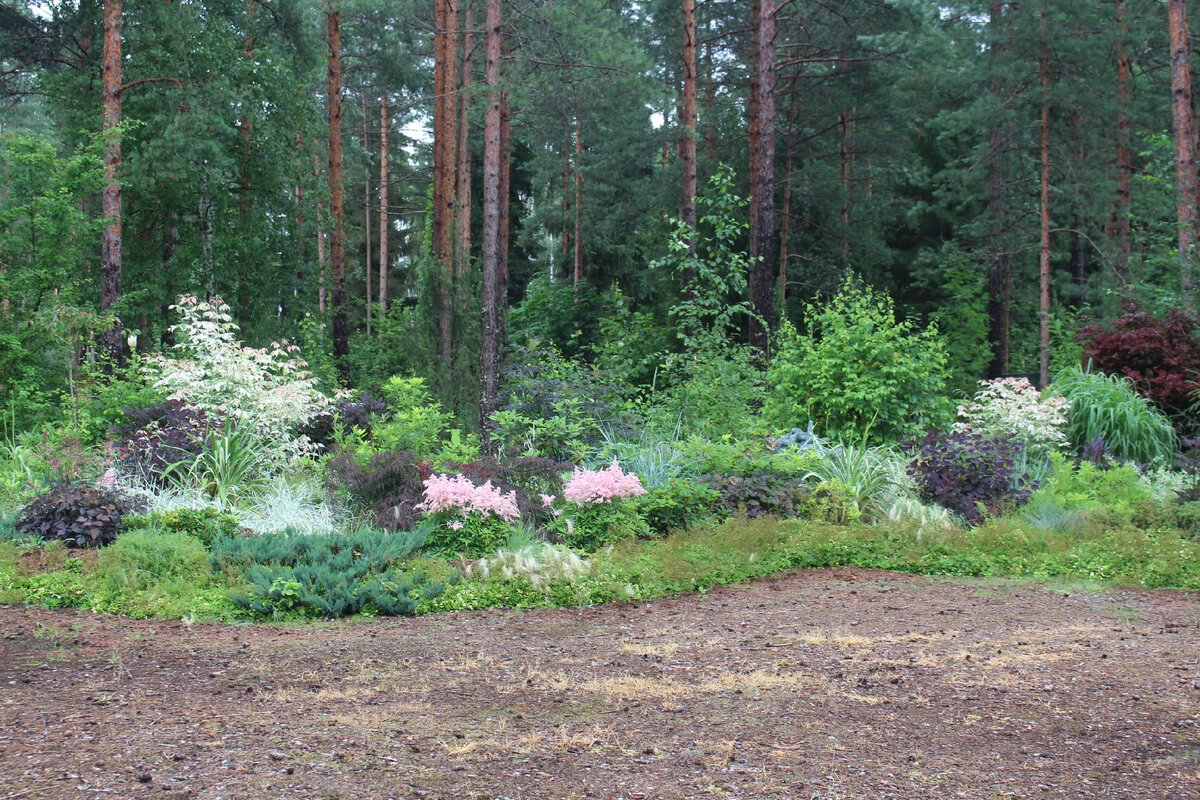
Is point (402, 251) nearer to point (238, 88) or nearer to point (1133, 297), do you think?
point (238, 88)

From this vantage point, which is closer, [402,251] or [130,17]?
[130,17]

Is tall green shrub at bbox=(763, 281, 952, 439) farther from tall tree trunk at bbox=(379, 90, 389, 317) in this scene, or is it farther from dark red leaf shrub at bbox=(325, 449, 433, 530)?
tall tree trunk at bbox=(379, 90, 389, 317)

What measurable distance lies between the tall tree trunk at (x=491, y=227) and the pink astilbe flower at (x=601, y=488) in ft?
13.0

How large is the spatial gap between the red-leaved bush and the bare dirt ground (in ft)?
16.9

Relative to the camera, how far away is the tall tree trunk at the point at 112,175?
12.5 metres

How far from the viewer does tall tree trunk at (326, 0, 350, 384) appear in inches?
661

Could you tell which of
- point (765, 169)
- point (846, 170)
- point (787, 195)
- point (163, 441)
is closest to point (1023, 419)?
point (765, 169)

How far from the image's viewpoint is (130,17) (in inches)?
574

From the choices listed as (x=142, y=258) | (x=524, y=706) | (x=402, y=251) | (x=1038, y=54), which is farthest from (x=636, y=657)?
(x=402, y=251)

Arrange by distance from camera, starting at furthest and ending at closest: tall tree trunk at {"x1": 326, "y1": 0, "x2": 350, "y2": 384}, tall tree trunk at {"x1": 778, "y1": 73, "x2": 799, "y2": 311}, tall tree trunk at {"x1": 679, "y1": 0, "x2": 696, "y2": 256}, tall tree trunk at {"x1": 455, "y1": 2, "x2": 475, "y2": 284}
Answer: tall tree trunk at {"x1": 778, "y1": 73, "x2": 799, "y2": 311} → tall tree trunk at {"x1": 455, "y1": 2, "x2": 475, "y2": 284} → tall tree trunk at {"x1": 326, "y1": 0, "x2": 350, "y2": 384} → tall tree trunk at {"x1": 679, "y1": 0, "x2": 696, "y2": 256}

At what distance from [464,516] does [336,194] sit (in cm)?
1233

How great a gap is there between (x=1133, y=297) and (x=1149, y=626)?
9.55 meters

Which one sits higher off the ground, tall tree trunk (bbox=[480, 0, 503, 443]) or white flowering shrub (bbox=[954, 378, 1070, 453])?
tall tree trunk (bbox=[480, 0, 503, 443])

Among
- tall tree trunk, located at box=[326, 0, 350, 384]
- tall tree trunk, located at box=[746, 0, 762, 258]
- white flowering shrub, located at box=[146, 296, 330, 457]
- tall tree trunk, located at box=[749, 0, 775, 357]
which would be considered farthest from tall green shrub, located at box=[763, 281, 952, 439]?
tall tree trunk, located at box=[326, 0, 350, 384]
